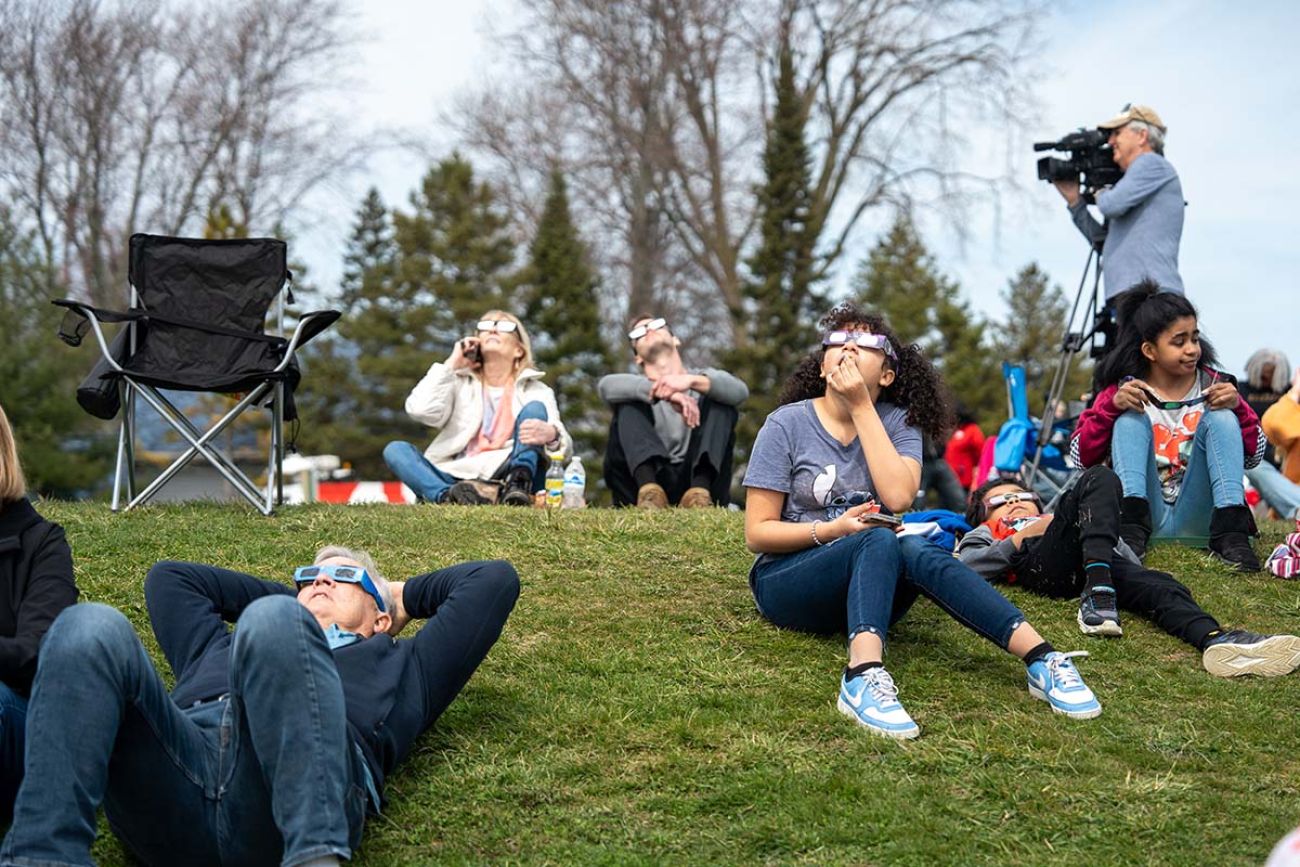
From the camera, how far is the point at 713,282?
2994 cm

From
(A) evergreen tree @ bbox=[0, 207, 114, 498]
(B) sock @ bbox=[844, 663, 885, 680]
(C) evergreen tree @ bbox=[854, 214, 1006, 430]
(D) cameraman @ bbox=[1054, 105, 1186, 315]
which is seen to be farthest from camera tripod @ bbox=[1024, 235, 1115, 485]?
(C) evergreen tree @ bbox=[854, 214, 1006, 430]

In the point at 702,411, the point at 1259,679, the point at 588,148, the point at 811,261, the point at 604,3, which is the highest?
the point at 604,3

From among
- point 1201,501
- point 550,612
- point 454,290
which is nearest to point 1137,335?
point 1201,501

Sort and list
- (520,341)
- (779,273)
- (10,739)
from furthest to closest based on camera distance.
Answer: (779,273) < (520,341) < (10,739)

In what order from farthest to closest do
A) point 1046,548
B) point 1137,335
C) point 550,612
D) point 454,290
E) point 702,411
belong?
point 454,290 < point 702,411 < point 1137,335 < point 1046,548 < point 550,612

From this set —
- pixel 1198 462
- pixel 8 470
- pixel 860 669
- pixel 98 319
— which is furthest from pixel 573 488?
pixel 8 470

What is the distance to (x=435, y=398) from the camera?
7.66m

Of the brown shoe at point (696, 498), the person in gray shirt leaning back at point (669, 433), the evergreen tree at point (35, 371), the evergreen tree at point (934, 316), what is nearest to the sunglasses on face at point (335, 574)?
the person in gray shirt leaning back at point (669, 433)

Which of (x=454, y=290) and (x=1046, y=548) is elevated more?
(x=454, y=290)

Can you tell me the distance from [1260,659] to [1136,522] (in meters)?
1.52

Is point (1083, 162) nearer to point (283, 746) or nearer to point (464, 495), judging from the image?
point (464, 495)

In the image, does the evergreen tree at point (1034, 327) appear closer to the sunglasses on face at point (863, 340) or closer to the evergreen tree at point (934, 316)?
the evergreen tree at point (934, 316)

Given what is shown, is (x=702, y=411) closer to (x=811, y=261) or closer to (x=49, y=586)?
(x=49, y=586)

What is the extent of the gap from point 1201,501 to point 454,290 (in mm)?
27966
